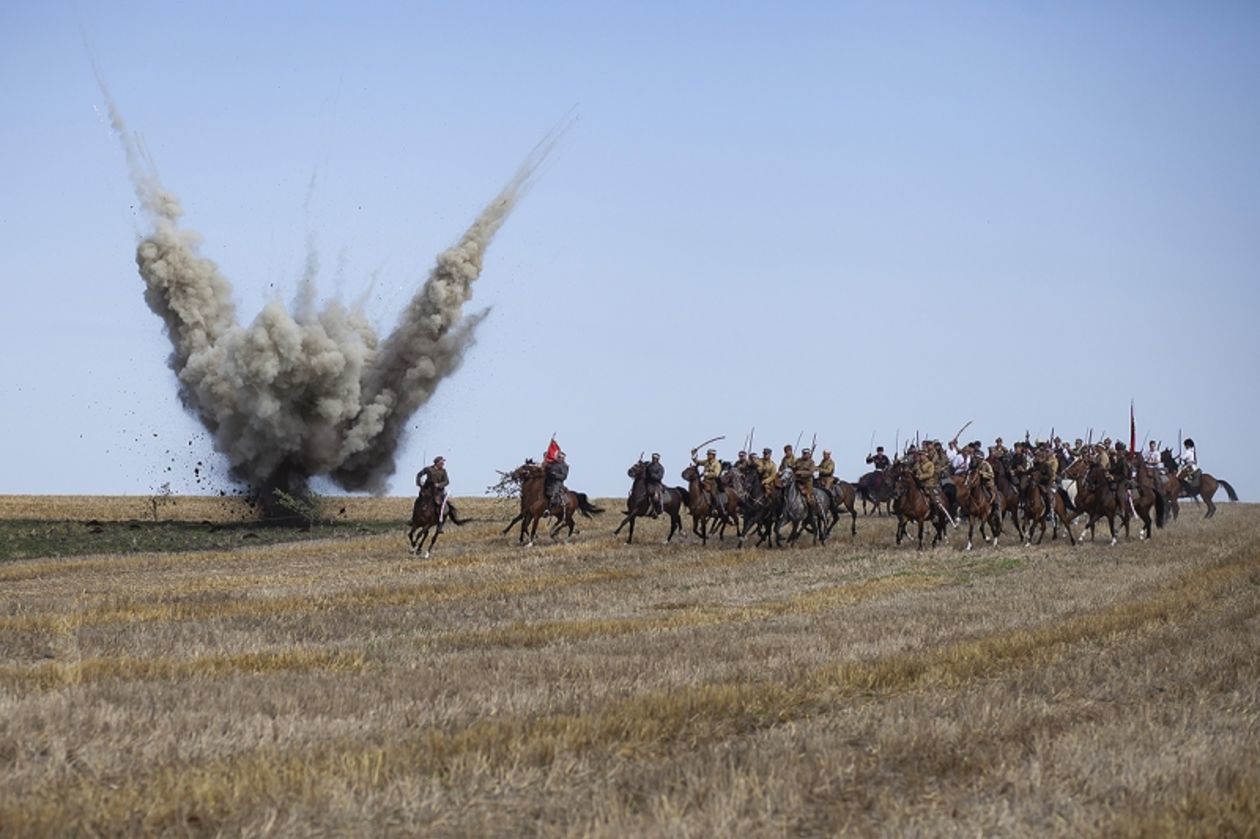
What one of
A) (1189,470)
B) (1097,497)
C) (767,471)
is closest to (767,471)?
(767,471)

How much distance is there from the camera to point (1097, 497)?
125 ft

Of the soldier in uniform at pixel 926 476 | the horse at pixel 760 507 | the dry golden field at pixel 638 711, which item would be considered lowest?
the dry golden field at pixel 638 711

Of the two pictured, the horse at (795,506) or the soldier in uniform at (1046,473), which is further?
the soldier in uniform at (1046,473)

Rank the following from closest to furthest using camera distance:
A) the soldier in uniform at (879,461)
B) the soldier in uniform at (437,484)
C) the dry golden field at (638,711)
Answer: the dry golden field at (638,711)
the soldier in uniform at (437,484)
the soldier in uniform at (879,461)

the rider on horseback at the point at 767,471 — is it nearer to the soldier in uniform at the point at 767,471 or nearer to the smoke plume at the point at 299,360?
the soldier in uniform at the point at 767,471

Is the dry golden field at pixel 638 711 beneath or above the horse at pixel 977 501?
beneath

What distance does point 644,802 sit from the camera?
29.1 ft

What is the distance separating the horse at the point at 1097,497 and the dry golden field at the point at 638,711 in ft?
43.4

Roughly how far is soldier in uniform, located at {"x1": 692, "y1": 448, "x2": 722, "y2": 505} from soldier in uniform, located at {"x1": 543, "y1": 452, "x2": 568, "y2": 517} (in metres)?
3.35

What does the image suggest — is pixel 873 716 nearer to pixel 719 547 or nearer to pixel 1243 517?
pixel 719 547

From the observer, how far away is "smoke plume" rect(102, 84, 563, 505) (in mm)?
53875

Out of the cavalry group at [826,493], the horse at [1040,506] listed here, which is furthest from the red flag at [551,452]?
the horse at [1040,506]

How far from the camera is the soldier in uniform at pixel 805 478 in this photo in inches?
1479

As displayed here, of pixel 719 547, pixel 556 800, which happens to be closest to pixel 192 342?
pixel 719 547
